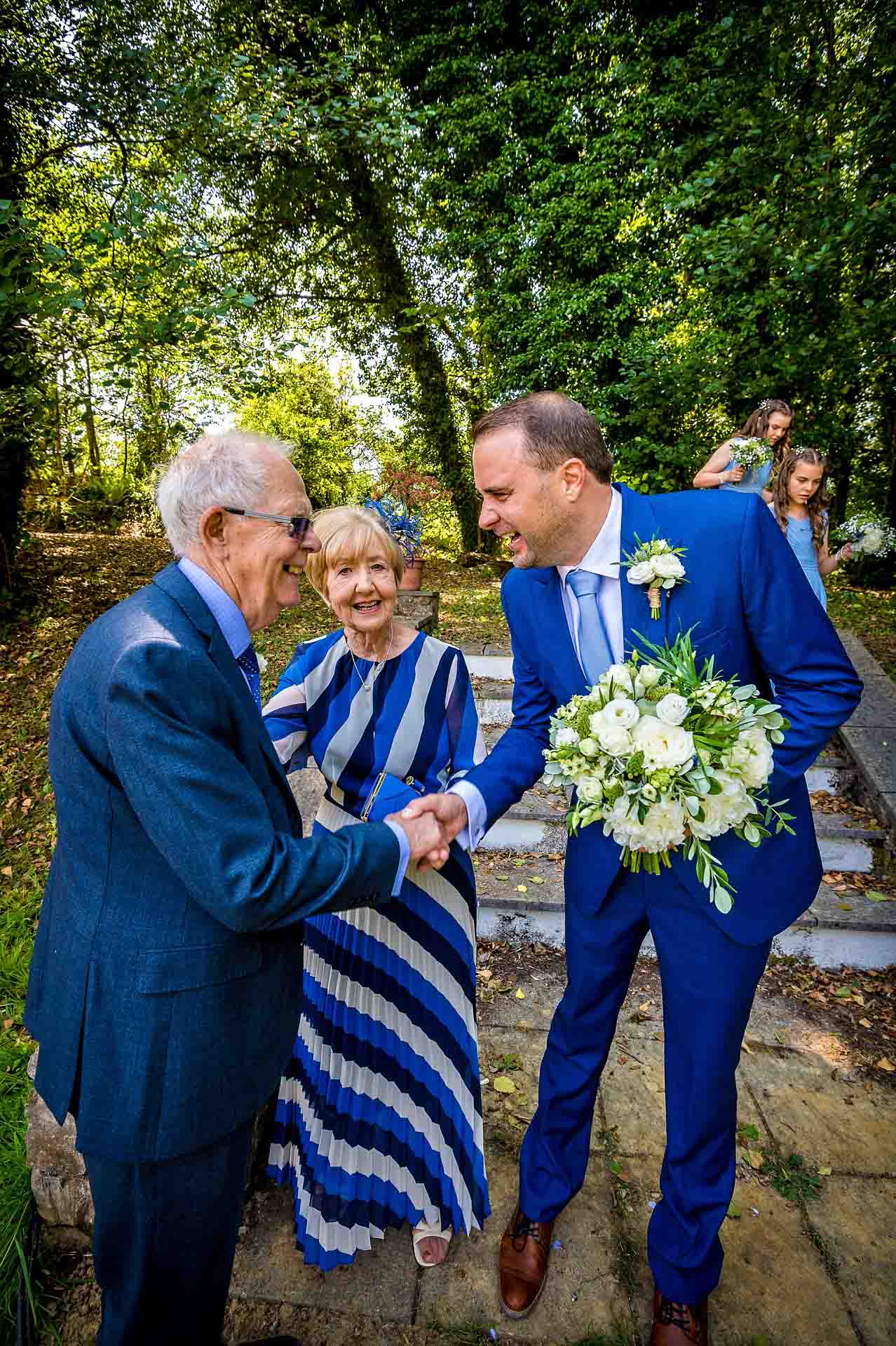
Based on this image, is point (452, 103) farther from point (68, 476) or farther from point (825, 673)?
point (825, 673)

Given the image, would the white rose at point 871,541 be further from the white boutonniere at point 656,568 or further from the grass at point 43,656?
the white boutonniere at point 656,568

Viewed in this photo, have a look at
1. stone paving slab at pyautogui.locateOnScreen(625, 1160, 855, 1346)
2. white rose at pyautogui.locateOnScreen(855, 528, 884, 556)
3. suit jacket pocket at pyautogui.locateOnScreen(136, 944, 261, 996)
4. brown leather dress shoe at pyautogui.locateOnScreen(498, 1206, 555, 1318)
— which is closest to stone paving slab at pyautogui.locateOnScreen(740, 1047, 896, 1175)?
stone paving slab at pyautogui.locateOnScreen(625, 1160, 855, 1346)

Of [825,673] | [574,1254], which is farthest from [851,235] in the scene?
[574,1254]

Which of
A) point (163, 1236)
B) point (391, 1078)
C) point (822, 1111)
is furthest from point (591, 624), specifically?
point (822, 1111)

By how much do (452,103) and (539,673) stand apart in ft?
32.1

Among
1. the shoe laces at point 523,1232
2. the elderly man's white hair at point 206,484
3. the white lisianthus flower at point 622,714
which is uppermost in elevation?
the elderly man's white hair at point 206,484

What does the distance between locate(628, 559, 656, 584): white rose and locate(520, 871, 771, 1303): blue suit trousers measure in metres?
0.86

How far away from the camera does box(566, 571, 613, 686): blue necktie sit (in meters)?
1.99

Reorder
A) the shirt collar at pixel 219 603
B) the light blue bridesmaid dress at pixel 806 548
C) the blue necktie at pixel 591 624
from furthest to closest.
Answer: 1. the light blue bridesmaid dress at pixel 806 548
2. the blue necktie at pixel 591 624
3. the shirt collar at pixel 219 603

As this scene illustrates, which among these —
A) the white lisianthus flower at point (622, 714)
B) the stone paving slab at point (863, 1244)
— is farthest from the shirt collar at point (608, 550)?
the stone paving slab at point (863, 1244)

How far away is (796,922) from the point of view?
3934mm

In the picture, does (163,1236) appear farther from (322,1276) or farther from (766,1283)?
(766,1283)

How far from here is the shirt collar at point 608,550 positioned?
1941 mm

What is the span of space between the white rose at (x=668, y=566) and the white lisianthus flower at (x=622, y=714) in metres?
0.40
